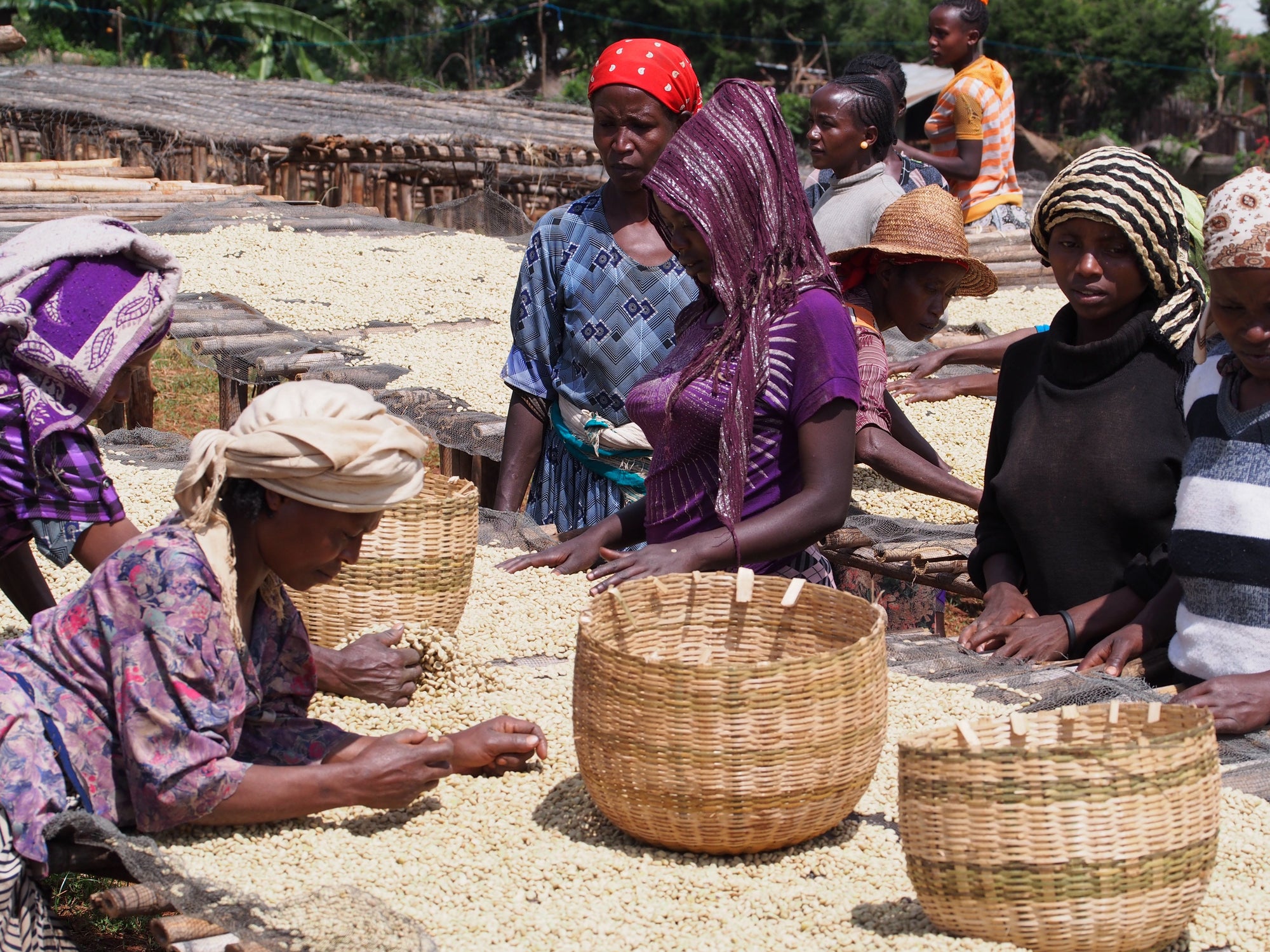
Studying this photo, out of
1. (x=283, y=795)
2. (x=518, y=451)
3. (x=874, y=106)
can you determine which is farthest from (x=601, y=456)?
(x=874, y=106)

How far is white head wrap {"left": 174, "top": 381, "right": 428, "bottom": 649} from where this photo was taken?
1868 mm

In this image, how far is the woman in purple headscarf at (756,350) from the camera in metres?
2.39

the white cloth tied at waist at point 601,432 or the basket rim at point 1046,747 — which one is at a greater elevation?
the basket rim at point 1046,747

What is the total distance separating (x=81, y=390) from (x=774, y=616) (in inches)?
50.3

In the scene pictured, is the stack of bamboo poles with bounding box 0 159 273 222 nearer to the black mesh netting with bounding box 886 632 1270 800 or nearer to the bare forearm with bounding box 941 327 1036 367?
the bare forearm with bounding box 941 327 1036 367

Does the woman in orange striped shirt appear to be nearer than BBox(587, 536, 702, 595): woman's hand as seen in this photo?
No

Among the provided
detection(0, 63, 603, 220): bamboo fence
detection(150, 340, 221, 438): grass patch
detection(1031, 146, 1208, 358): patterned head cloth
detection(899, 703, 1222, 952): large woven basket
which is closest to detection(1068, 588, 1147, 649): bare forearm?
detection(1031, 146, 1208, 358): patterned head cloth

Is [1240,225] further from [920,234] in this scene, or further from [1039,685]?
[920,234]

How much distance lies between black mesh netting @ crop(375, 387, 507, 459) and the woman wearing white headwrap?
91.1 inches

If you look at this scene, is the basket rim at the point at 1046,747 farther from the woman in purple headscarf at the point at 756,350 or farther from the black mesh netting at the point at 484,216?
the black mesh netting at the point at 484,216

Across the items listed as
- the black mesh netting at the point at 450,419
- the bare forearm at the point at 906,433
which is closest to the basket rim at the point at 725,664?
the bare forearm at the point at 906,433

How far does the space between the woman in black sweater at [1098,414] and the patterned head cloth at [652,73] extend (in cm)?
87

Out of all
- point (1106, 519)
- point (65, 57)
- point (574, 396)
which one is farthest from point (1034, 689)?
point (65, 57)

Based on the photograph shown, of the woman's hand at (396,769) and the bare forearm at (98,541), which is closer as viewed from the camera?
the woman's hand at (396,769)
